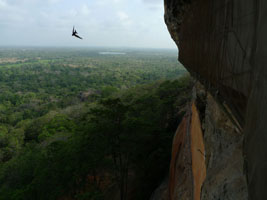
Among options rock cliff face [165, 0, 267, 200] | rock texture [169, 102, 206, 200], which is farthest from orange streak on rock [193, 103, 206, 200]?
rock cliff face [165, 0, 267, 200]

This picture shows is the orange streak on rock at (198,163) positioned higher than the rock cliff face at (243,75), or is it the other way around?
the rock cliff face at (243,75)

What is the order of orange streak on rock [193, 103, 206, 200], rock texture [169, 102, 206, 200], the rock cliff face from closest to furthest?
the rock cliff face
orange streak on rock [193, 103, 206, 200]
rock texture [169, 102, 206, 200]

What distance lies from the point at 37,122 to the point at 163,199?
21.1 metres

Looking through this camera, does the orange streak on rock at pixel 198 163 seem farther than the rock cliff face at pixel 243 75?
Yes

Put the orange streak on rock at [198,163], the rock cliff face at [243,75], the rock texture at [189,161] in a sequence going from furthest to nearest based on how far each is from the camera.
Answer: the rock texture at [189,161] → the orange streak on rock at [198,163] → the rock cliff face at [243,75]

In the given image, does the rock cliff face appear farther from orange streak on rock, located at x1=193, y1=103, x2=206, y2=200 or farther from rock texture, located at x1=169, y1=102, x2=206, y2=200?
rock texture, located at x1=169, y1=102, x2=206, y2=200

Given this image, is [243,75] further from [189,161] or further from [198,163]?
[189,161]

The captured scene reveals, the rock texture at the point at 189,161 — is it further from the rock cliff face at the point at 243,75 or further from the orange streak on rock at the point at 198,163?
the rock cliff face at the point at 243,75

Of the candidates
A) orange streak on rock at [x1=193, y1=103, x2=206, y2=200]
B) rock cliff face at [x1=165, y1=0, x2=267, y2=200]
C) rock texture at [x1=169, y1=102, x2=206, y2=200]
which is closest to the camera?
Answer: rock cliff face at [x1=165, y1=0, x2=267, y2=200]

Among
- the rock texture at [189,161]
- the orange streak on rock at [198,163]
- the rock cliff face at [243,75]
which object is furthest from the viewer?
the rock texture at [189,161]

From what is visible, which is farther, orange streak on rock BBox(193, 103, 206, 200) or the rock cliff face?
orange streak on rock BBox(193, 103, 206, 200)

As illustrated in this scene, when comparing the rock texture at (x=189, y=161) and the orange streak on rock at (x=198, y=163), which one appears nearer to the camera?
the orange streak on rock at (x=198, y=163)

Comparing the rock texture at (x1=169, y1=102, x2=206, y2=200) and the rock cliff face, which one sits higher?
the rock cliff face

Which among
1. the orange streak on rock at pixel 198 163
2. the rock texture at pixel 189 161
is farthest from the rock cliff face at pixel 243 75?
the rock texture at pixel 189 161
